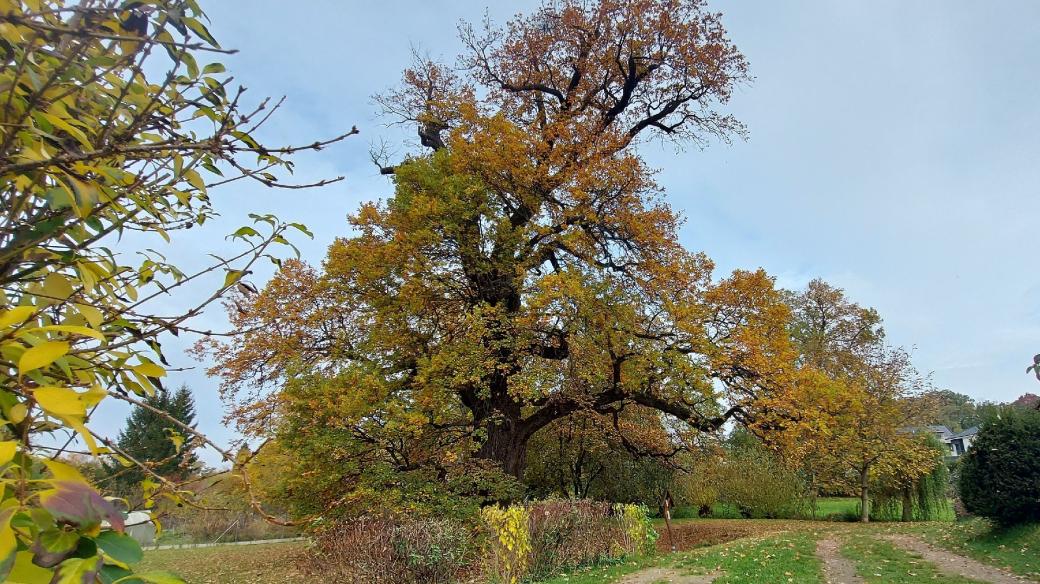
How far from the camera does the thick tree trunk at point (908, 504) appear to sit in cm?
1967

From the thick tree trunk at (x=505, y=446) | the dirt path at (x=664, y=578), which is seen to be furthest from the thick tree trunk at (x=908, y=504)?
the dirt path at (x=664, y=578)

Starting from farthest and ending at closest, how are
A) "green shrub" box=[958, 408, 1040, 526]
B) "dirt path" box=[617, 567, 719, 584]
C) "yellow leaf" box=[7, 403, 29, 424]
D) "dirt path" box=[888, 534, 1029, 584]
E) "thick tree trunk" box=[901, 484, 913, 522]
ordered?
1. "thick tree trunk" box=[901, 484, 913, 522]
2. "green shrub" box=[958, 408, 1040, 526]
3. "dirt path" box=[888, 534, 1029, 584]
4. "dirt path" box=[617, 567, 719, 584]
5. "yellow leaf" box=[7, 403, 29, 424]

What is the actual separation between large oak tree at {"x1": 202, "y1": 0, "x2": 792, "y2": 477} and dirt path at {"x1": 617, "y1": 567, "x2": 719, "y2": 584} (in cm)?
353

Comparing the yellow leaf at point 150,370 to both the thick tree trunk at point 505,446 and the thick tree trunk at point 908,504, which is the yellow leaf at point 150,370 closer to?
the thick tree trunk at point 505,446

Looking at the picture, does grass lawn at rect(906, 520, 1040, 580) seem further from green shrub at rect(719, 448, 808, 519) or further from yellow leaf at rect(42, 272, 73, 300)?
yellow leaf at rect(42, 272, 73, 300)

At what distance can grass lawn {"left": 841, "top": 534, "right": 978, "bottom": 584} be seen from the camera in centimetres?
766

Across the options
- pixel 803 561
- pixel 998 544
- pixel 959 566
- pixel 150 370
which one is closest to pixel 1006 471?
pixel 998 544

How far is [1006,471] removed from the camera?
9.51 metres

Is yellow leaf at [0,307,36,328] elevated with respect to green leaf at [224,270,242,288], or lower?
lower

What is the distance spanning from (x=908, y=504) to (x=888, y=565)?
558 inches

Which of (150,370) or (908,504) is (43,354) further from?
(908,504)

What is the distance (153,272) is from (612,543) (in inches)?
391

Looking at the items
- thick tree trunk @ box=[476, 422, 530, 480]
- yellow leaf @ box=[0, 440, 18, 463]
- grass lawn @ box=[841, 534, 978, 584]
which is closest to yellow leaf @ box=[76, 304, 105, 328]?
yellow leaf @ box=[0, 440, 18, 463]

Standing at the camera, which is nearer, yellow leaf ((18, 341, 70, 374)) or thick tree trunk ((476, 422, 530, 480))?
yellow leaf ((18, 341, 70, 374))
